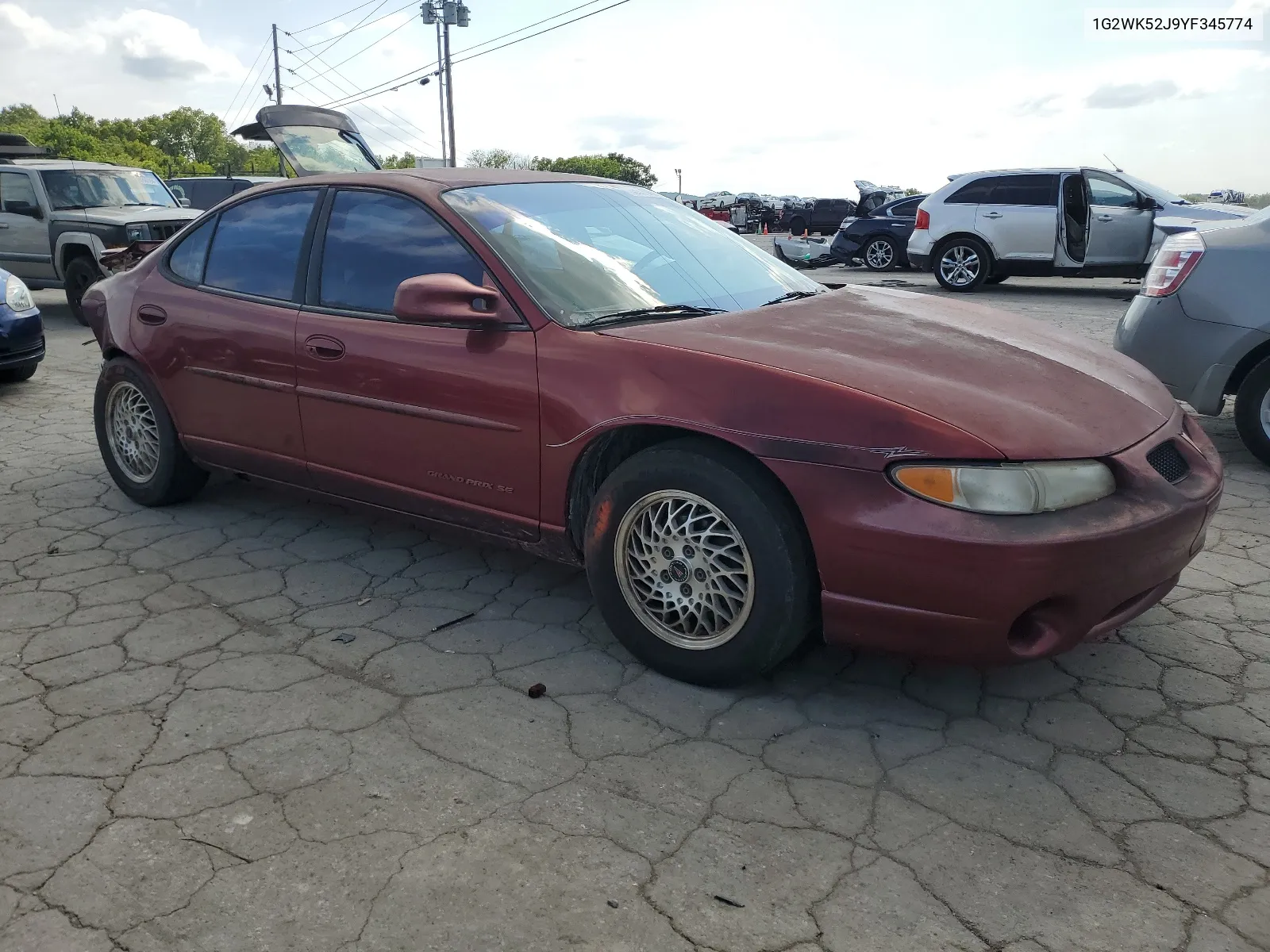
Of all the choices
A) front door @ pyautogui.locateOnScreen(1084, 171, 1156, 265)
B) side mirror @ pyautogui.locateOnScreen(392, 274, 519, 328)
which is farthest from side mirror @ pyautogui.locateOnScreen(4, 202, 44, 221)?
front door @ pyautogui.locateOnScreen(1084, 171, 1156, 265)

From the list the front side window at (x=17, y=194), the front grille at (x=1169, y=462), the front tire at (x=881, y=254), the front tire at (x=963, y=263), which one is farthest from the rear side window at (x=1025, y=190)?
the front side window at (x=17, y=194)

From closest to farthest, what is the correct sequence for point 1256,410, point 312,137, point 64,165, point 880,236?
point 1256,410, point 312,137, point 64,165, point 880,236

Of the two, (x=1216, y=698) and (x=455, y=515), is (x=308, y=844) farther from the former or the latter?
(x=1216, y=698)

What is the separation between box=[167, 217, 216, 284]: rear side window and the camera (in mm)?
4355

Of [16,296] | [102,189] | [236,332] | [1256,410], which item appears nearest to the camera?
[236,332]

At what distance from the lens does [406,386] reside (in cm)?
346

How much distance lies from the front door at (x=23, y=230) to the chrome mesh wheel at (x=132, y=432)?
8.56 meters

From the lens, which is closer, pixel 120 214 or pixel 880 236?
pixel 120 214

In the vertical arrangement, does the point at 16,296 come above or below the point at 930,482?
below

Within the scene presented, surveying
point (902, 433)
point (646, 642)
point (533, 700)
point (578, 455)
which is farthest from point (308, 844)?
point (902, 433)

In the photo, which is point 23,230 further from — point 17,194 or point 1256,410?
point 1256,410

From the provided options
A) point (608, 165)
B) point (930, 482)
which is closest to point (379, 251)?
point (930, 482)

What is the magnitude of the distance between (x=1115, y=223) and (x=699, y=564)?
1220 centimetres

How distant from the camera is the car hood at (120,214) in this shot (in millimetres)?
11547
